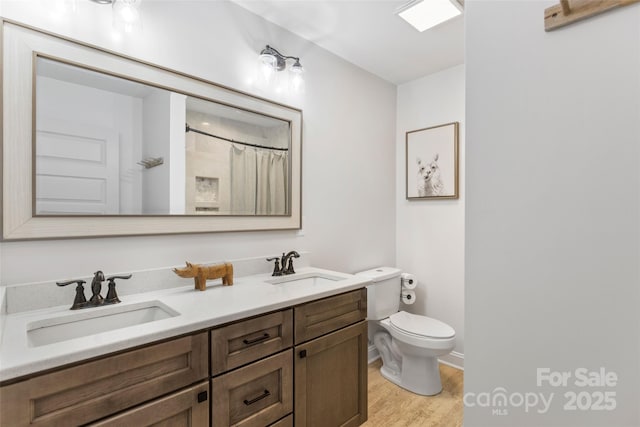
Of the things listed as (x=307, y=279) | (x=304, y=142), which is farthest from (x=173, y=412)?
(x=304, y=142)

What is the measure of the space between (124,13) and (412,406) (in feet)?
8.93

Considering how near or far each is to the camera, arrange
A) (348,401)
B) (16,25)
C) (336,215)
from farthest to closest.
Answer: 1. (336,215)
2. (348,401)
3. (16,25)

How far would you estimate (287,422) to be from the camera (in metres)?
1.41

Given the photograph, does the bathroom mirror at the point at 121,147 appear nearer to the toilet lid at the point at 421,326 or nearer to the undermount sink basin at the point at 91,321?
the undermount sink basin at the point at 91,321

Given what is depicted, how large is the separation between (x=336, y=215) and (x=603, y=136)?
1881mm

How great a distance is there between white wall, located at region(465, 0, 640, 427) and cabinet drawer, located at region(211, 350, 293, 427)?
797 mm

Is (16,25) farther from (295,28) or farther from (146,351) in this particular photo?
(295,28)

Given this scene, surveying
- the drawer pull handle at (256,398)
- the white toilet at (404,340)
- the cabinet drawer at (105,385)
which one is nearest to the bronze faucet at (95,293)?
the cabinet drawer at (105,385)

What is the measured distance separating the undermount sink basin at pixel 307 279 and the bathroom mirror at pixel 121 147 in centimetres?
34

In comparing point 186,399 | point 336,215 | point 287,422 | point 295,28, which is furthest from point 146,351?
point 295,28

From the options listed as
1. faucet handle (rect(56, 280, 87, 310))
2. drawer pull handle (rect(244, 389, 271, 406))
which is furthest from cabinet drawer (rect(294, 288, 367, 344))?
faucet handle (rect(56, 280, 87, 310))

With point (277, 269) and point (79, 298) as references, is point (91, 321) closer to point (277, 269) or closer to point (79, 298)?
point (79, 298)

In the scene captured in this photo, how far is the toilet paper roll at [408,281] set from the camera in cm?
270

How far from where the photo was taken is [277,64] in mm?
1985
